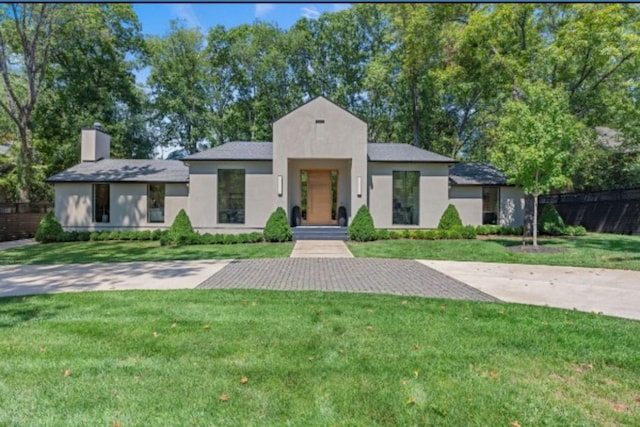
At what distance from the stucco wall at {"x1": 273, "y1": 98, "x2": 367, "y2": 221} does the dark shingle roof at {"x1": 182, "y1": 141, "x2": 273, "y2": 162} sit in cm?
96

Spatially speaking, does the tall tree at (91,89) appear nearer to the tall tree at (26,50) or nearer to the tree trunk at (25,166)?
the tall tree at (26,50)

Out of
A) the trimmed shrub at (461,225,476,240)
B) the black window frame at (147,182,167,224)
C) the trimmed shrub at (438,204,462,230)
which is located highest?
the black window frame at (147,182,167,224)

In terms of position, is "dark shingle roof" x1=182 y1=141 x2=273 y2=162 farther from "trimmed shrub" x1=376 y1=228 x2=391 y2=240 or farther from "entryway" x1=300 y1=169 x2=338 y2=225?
"trimmed shrub" x1=376 y1=228 x2=391 y2=240

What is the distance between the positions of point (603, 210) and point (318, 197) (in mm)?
13812

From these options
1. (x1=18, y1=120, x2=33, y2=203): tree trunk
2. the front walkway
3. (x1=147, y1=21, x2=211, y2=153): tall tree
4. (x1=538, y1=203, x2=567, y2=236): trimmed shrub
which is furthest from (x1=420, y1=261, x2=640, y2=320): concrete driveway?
(x1=147, y1=21, x2=211, y2=153): tall tree

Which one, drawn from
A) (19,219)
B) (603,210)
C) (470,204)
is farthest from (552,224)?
(19,219)

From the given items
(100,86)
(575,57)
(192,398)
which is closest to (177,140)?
(100,86)

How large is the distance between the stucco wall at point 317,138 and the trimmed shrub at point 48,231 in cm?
937

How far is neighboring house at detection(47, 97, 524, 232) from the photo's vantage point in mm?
16375

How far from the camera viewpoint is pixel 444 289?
7.10 meters

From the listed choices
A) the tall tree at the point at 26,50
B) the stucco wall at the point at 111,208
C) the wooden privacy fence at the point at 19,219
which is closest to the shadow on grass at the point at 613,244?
the stucco wall at the point at 111,208

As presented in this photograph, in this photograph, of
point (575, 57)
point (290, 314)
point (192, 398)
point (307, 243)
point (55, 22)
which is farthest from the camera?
point (55, 22)

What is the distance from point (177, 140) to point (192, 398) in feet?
111

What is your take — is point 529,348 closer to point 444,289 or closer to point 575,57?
point 444,289
